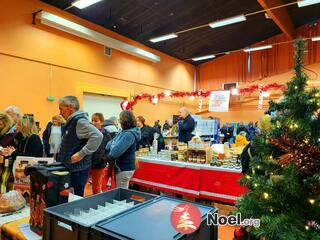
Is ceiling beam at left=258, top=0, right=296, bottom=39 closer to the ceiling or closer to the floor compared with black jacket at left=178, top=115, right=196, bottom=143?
closer to the ceiling

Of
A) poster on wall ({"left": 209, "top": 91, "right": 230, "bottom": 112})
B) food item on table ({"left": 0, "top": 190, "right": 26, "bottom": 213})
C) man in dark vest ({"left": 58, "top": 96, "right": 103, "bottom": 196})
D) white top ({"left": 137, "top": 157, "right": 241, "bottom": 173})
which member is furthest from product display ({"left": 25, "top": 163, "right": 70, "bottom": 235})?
poster on wall ({"left": 209, "top": 91, "right": 230, "bottom": 112})

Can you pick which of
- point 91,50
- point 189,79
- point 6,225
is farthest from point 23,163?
point 189,79

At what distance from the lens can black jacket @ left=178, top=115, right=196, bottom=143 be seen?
4.36 m

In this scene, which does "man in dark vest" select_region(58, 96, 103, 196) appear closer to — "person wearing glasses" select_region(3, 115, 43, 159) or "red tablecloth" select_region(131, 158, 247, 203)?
"person wearing glasses" select_region(3, 115, 43, 159)

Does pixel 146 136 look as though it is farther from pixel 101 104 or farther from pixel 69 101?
pixel 101 104

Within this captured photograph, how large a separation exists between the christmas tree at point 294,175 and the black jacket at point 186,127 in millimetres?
3194

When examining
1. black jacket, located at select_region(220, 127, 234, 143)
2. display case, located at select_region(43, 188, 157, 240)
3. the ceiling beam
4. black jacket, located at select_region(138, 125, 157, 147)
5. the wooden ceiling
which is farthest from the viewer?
black jacket, located at select_region(220, 127, 234, 143)

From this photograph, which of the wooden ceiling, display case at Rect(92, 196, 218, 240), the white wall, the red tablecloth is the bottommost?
the red tablecloth

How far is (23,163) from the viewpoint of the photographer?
1689 mm

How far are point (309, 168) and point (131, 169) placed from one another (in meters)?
2.03

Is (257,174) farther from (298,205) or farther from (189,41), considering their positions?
(189,41)

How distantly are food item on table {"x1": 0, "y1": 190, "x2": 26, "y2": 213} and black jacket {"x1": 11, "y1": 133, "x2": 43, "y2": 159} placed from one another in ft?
2.51

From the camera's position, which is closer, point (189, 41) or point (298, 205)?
point (298, 205)

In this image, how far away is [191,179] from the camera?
3.34 m
